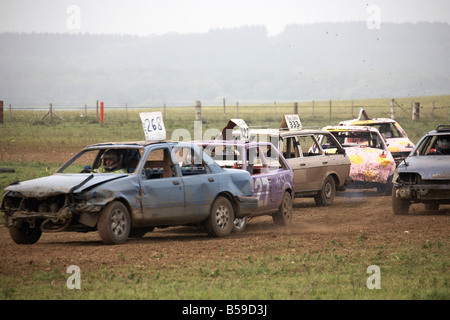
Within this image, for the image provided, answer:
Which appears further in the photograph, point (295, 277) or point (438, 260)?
point (438, 260)

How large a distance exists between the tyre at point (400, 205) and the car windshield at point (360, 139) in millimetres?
5030

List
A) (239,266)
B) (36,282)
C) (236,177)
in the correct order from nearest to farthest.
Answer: (36,282)
(239,266)
(236,177)

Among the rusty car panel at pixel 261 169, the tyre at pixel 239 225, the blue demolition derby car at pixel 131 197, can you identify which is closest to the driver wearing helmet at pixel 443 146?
the rusty car panel at pixel 261 169

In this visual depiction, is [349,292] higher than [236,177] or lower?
lower

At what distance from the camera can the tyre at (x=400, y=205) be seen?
16.7 metres

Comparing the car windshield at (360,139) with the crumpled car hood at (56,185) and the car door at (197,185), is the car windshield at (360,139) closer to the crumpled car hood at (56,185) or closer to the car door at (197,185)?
the car door at (197,185)

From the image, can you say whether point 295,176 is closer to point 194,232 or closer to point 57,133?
point 194,232

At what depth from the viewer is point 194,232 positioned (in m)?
14.9

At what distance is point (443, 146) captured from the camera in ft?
57.0

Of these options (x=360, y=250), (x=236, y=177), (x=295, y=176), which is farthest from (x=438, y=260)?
(x=295, y=176)

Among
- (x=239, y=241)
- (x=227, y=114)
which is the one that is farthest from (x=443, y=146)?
(x=227, y=114)

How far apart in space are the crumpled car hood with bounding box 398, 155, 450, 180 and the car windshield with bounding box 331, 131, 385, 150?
4.92 meters
